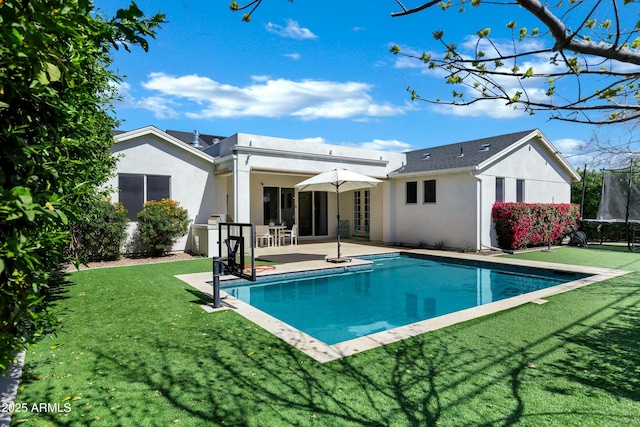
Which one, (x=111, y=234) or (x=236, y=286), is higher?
(x=111, y=234)

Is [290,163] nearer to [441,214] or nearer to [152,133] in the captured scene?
[152,133]

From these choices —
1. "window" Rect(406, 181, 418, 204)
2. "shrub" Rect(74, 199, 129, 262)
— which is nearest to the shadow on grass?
"shrub" Rect(74, 199, 129, 262)

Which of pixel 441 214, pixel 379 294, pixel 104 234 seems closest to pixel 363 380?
pixel 379 294

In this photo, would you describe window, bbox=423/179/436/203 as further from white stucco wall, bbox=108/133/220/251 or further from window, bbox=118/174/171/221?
window, bbox=118/174/171/221

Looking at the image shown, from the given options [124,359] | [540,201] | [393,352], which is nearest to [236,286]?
[124,359]

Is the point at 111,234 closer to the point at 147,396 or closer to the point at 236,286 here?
the point at 236,286

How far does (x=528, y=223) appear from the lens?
16297mm

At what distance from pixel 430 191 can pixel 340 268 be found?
25.8 feet

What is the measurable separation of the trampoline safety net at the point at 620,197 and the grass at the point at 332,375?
1395 cm

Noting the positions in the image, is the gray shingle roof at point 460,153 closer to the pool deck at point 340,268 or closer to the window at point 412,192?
the window at point 412,192

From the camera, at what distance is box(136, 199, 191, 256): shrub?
1329cm

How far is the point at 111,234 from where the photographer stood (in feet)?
40.5

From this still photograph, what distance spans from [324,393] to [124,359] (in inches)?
103

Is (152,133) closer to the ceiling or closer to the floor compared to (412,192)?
closer to the ceiling
